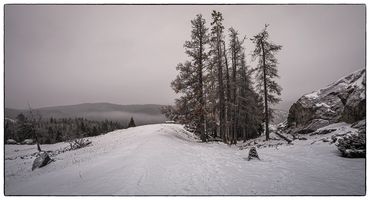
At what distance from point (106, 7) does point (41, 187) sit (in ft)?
20.3

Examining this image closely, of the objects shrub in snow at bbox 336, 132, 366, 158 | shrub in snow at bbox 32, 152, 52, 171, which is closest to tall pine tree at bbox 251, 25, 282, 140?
shrub in snow at bbox 336, 132, 366, 158

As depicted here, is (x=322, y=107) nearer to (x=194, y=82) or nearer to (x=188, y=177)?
(x=194, y=82)

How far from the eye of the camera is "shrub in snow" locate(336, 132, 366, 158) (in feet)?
27.2

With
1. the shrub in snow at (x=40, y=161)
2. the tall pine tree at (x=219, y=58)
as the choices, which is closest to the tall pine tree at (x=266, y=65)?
the tall pine tree at (x=219, y=58)

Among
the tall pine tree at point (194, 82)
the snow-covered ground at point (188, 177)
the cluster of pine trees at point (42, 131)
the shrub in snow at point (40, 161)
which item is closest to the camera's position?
the snow-covered ground at point (188, 177)

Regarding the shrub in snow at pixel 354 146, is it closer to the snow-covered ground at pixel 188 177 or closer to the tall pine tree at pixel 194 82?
the snow-covered ground at pixel 188 177

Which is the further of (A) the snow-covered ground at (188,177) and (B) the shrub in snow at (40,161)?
(B) the shrub in snow at (40,161)

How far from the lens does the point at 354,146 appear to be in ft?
28.0

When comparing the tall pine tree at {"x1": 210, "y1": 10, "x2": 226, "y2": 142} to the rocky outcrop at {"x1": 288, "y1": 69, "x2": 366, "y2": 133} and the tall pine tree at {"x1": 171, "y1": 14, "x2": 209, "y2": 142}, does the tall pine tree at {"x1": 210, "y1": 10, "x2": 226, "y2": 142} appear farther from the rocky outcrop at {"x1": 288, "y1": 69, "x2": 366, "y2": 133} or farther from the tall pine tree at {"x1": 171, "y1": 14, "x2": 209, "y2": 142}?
the rocky outcrop at {"x1": 288, "y1": 69, "x2": 366, "y2": 133}

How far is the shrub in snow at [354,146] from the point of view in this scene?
8.28m

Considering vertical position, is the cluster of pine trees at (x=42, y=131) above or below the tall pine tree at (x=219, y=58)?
below

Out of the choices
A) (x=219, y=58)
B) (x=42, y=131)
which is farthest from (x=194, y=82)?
(x=42, y=131)

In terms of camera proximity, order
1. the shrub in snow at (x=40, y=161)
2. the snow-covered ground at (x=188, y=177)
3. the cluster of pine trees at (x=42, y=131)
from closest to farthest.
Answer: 1. the snow-covered ground at (x=188, y=177)
2. the cluster of pine trees at (x=42, y=131)
3. the shrub in snow at (x=40, y=161)

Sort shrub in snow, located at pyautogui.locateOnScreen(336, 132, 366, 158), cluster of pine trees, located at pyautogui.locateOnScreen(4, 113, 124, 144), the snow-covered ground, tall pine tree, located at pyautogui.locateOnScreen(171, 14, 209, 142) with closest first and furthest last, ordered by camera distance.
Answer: the snow-covered ground, cluster of pine trees, located at pyautogui.locateOnScreen(4, 113, 124, 144), shrub in snow, located at pyautogui.locateOnScreen(336, 132, 366, 158), tall pine tree, located at pyautogui.locateOnScreen(171, 14, 209, 142)
